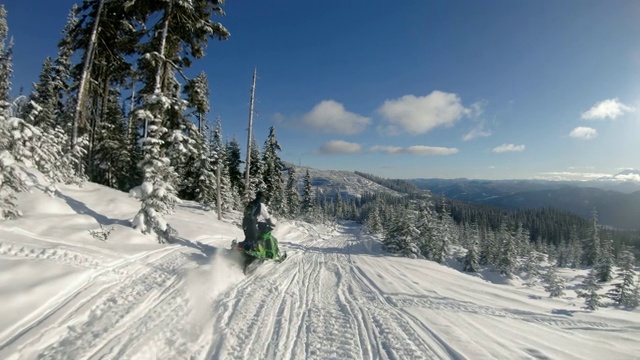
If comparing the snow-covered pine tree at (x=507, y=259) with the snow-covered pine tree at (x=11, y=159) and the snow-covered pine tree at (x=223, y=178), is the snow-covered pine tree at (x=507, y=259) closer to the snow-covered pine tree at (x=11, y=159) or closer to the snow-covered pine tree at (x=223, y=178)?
the snow-covered pine tree at (x=223, y=178)

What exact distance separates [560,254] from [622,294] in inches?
2532

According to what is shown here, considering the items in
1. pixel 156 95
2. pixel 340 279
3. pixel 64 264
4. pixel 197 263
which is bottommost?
pixel 340 279

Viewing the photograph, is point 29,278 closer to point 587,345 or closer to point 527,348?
point 527,348

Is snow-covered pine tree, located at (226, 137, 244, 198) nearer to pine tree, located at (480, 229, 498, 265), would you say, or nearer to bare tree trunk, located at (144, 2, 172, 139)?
bare tree trunk, located at (144, 2, 172, 139)

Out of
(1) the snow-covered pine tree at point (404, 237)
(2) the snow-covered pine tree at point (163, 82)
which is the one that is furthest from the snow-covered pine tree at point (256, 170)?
(2) the snow-covered pine tree at point (163, 82)

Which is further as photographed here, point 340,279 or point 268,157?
point 268,157

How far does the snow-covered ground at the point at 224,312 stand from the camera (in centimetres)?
400

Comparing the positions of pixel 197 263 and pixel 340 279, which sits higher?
pixel 197 263

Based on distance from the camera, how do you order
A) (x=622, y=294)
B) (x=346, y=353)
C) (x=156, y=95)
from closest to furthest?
(x=346, y=353)
(x=156, y=95)
(x=622, y=294)

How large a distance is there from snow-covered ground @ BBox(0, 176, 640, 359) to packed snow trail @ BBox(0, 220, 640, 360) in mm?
22

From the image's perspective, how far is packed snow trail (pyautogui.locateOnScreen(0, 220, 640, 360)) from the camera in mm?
3973

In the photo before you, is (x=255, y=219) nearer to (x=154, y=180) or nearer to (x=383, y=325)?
(x=154, y=180)

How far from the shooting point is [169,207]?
1048cm

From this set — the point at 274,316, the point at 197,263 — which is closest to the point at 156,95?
the point at 197,263
